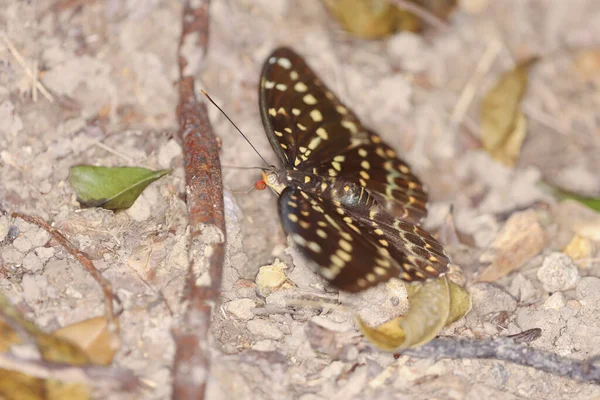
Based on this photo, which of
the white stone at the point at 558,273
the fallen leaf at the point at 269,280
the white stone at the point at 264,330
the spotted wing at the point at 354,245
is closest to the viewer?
the spotted wing at the point at 354,245

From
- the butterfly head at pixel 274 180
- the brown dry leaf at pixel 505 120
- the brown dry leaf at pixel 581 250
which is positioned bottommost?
the brown dry leaf at pixel 581 250

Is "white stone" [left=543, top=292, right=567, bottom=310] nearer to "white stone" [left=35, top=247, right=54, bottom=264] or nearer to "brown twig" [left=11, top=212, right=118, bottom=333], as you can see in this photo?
"brown twig" [left=11, top=212, right=118, bottom=333]

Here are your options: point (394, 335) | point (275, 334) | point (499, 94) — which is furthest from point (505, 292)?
point (499, 94)

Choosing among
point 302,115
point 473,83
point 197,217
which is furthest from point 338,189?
point 473,83

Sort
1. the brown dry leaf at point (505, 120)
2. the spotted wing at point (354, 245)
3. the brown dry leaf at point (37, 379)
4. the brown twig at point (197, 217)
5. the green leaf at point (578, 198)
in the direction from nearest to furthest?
1. the brown dry leaf at point (37, 379)
2. the brown twig at point (197, 217)
3. the spotted wing at point (354, 245)
4. the green leaf at point (578, 198)
5. the brown dry leaf at point (505, 120)

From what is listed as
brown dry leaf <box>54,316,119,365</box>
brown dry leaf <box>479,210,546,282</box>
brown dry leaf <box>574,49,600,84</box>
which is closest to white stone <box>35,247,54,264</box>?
brown dry leaf <box>54,316,119,365</box>

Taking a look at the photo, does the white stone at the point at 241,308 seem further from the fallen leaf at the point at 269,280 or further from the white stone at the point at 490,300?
the white stone at the point at 490,300

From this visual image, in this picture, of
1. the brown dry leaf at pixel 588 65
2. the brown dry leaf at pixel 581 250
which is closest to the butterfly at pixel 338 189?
the brown dry leaf at pixel 581 250
